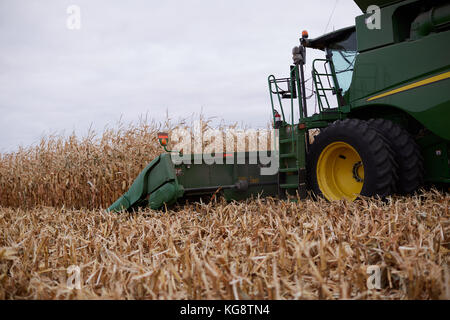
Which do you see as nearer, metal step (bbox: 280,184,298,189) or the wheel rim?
the wheel rim

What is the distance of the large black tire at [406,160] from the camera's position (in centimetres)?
332

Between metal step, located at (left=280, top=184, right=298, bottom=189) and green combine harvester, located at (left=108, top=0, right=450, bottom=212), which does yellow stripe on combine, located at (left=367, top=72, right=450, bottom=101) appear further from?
metal step, located at (left=280, top=184, right=298, bottom=189)

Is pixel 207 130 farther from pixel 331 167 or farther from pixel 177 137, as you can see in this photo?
pixel 331 167

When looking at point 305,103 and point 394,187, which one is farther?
point 305,103

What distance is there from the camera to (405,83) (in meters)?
3.38

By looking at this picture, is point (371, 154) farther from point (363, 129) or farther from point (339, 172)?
point (339, 172)

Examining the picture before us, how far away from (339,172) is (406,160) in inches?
33.0

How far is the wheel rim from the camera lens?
3828 mm

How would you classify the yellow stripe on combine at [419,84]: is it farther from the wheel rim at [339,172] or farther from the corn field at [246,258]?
the corn field at [246,258]

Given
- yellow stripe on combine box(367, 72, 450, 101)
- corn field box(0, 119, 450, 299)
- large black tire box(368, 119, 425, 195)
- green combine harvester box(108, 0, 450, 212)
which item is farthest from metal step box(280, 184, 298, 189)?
yellow stripe on combine box(367, 72, 450, 101)

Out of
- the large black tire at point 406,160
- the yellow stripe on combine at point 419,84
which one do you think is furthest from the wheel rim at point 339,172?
the yellow stripe on combine at point 419,84
